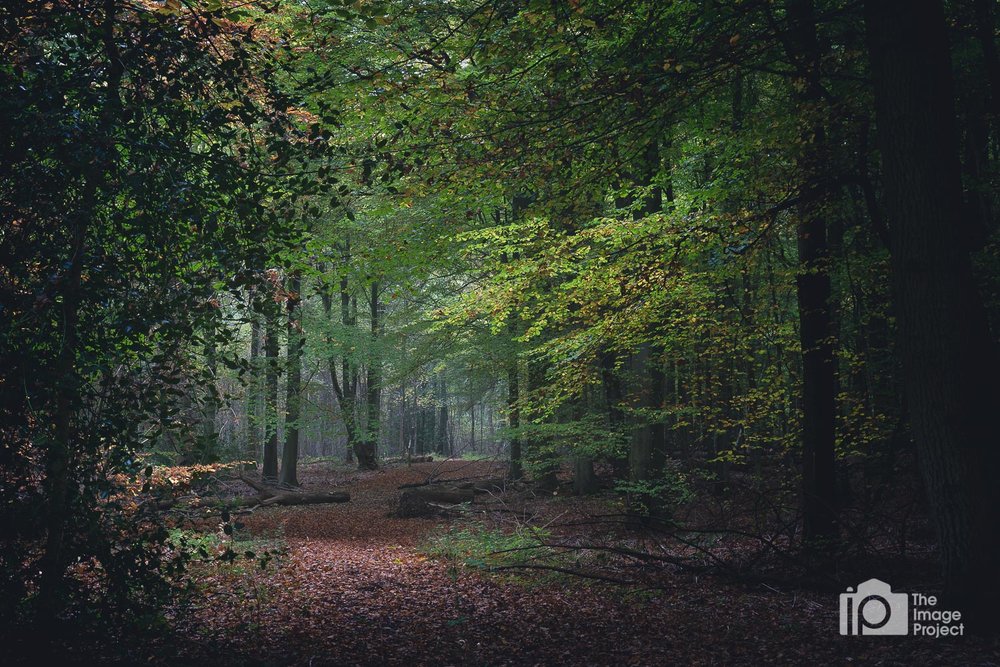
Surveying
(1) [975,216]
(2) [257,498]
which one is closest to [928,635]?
(1) [975,216]

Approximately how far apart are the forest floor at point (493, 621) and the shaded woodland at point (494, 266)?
0.05 meters

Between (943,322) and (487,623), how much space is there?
532 centimetres

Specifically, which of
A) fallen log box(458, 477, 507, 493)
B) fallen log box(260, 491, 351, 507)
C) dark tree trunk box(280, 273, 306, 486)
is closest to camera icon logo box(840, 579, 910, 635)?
fallen log box(458, 477, 507, 493)

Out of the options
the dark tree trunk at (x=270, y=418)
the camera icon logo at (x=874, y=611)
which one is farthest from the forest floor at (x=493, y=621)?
the dark tree trunk at (x=270, y=418)

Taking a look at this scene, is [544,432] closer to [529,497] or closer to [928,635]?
[529,497]

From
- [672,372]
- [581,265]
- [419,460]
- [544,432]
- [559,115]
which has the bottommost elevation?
[419,460]

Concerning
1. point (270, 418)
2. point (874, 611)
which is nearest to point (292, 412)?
point (270, 418)

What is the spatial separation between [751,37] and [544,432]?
1028 cm

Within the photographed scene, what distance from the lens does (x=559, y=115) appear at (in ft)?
21.0

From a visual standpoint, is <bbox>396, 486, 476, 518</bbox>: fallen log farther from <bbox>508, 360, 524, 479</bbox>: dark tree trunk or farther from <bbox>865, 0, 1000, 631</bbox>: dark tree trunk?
<bbox>865, 0, 1000, 631</bbox>: dark tree trunk

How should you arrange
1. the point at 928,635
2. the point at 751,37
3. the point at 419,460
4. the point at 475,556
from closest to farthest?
the point at 928,635
the point at 751,37
the point at 475,556
the point at 419,460

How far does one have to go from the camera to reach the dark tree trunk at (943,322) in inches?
197

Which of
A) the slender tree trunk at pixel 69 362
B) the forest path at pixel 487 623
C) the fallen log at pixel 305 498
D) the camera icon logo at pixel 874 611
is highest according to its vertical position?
the slender tree trunk at pixel 69 362

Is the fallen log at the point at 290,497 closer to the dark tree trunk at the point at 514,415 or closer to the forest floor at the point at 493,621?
the dark tree trunk at the point at 514,415
